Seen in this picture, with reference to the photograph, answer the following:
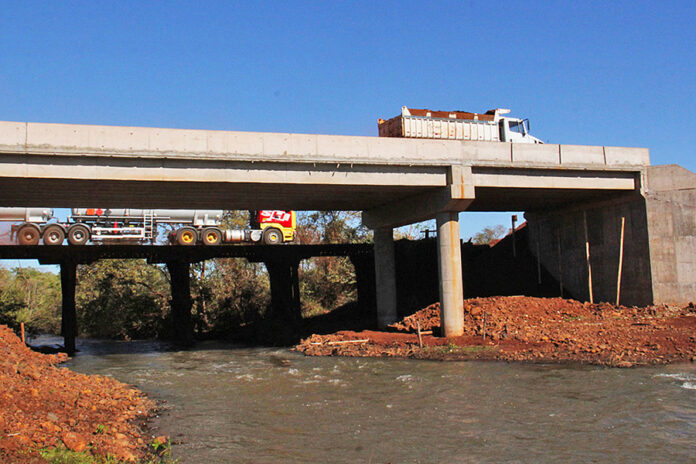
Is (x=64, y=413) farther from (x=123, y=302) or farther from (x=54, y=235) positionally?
(x=123, y=302)

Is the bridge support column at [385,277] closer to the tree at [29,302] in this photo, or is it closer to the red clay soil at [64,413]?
the red clay soil at [64,413]

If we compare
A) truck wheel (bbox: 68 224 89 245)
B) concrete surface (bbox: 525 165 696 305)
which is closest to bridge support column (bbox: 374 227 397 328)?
concrete surface (bbox: 525 165 696 305)

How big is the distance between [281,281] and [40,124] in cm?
1682

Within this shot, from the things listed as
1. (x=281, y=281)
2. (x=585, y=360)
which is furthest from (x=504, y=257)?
(x=585, y=360)

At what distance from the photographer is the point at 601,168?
25.2 metres

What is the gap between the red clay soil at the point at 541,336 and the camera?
1966 cm

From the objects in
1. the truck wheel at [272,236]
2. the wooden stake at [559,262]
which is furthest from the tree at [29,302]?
the wooden stake at [559,262]

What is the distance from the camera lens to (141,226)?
105ft

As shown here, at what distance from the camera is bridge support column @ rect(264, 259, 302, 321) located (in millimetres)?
33062

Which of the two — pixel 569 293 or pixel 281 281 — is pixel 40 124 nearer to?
pixel 281 281

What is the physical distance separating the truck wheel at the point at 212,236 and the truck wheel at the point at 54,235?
679 centimetres

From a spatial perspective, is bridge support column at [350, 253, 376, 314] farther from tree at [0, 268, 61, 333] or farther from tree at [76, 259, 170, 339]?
tree at [0, 268, 61, 333]

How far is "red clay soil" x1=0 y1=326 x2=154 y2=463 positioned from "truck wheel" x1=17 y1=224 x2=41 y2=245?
12.6 meters

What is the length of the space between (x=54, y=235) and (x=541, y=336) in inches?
881
